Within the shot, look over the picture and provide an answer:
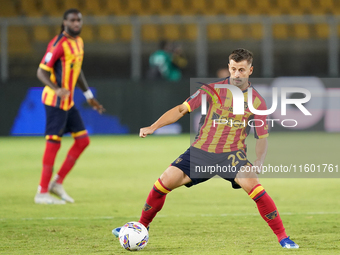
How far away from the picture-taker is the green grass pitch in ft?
14.1

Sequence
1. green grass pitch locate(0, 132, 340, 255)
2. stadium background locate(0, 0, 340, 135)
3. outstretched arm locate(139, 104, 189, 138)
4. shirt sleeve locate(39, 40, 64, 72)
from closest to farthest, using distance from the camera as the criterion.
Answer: outstretched arm locate(139, 104, 189, 138) → green grass pitch locate(0, 132, 340, 255) → shirt sleeve locate(39, 40, 64, 72) → stadium background locate(0, 0, 340, 135)

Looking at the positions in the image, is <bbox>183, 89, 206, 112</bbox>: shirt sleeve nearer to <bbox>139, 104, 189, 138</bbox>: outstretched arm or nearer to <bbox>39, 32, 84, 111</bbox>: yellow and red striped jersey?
<bbox>139, 104, 189, 138</bbox>: outstretched arm

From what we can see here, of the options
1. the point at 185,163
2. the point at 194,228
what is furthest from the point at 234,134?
the point at 194,228

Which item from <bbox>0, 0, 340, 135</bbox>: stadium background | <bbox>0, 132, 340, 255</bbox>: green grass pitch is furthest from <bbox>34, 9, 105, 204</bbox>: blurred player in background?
<bbox>0, 0, 340, 135</bbox>: stadium background

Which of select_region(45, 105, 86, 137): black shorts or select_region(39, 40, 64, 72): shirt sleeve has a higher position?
select_region(39, 40, 64, 72): shirt sleeve

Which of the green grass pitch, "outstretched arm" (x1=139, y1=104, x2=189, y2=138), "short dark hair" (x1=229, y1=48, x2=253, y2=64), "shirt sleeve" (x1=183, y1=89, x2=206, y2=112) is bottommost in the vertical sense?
the green grass pitch

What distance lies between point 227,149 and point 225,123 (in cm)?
20

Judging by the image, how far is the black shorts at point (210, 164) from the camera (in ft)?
13.7

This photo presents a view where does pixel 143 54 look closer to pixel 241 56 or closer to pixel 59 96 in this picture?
pixel 59 96

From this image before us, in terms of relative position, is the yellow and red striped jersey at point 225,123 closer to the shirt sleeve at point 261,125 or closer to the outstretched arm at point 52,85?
the shirt sleeve at point 261,125

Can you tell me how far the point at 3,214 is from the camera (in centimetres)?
570

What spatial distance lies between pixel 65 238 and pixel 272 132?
10984 millimetres

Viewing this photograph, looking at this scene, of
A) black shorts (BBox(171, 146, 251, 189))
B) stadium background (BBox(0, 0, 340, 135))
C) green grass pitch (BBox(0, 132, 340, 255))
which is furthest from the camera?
stadium background (BBox(0, 0, 340, 135))

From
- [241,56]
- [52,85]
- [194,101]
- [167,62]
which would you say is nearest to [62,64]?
[52,85]
